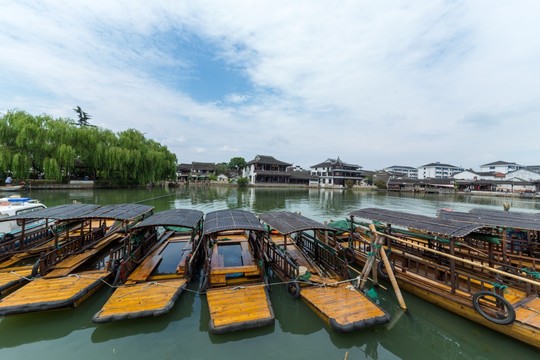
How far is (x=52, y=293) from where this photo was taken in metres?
5.80

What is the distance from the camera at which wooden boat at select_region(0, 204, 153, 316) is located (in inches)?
211

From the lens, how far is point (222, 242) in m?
10.2

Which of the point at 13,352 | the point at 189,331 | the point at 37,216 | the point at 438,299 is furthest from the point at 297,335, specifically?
the point at 37,216

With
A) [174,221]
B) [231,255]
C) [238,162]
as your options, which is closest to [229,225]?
[174,221]

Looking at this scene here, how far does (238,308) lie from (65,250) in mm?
7875

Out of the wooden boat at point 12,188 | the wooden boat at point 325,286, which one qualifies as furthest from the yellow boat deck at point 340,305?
the wooden boat at point 12,188

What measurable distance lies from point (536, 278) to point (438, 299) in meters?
2.35

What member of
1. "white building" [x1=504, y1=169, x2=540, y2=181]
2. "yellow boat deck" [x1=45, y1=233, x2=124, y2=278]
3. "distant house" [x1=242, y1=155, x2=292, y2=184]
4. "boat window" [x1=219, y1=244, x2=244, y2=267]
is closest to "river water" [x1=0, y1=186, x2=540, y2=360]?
"yellow boat deck" [x1=45, y1=233, x2=124, y2=278]

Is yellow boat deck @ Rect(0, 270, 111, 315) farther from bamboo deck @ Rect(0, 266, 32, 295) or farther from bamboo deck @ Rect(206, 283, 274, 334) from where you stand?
bamboo deck @ Rect(206, 283, 274, 334)

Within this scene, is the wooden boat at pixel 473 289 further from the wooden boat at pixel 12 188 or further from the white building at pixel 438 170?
the white building at pixel 438 170

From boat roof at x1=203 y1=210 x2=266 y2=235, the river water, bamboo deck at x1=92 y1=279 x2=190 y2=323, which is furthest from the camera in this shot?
boat roof at x1=203 y1=210 x2=266 y2=235

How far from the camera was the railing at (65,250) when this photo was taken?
275 inches

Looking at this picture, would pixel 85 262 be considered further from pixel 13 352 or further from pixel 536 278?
pixel 536 278

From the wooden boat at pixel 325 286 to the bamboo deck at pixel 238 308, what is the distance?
1.05 meters
